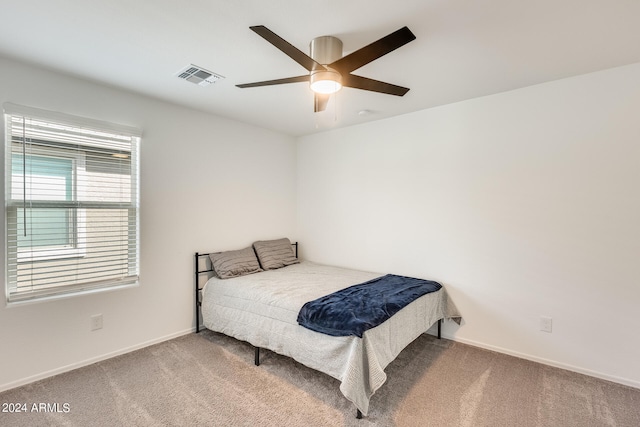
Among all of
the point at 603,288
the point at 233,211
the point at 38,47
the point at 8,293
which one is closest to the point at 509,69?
the point at 603,288

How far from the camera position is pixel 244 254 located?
359cm

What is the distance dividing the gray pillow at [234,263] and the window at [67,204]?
77 cm

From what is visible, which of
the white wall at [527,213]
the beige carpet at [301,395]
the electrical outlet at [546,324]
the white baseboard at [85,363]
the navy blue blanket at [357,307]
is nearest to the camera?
the beige carpet at [301,395]

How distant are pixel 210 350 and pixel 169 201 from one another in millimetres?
1550

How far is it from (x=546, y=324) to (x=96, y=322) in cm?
395

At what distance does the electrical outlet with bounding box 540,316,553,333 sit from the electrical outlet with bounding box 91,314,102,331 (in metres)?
3.91

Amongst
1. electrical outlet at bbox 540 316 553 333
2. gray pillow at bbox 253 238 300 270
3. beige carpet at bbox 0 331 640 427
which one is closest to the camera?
beige carpet at bbox 0 331 640 427

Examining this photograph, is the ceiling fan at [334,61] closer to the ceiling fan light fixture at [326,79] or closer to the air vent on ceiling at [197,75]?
the ceiling fan light fixture at [326,79]

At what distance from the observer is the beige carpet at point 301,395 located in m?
1.97

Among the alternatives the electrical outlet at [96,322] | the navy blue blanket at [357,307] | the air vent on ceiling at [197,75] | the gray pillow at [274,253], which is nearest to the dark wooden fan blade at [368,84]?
the air vent on ceiling at [197,75]

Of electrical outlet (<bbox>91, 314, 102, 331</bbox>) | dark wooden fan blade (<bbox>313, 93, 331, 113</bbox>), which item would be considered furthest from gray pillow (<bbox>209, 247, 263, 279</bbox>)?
dark wooden fan blade (<bbox>313, 93, 331, 113</bbox>)

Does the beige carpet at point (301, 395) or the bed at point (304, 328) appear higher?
the bed at point (304, 328)

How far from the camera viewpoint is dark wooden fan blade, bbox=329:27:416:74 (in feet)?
4.98

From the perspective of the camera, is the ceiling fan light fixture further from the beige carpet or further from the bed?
the beige carpet
